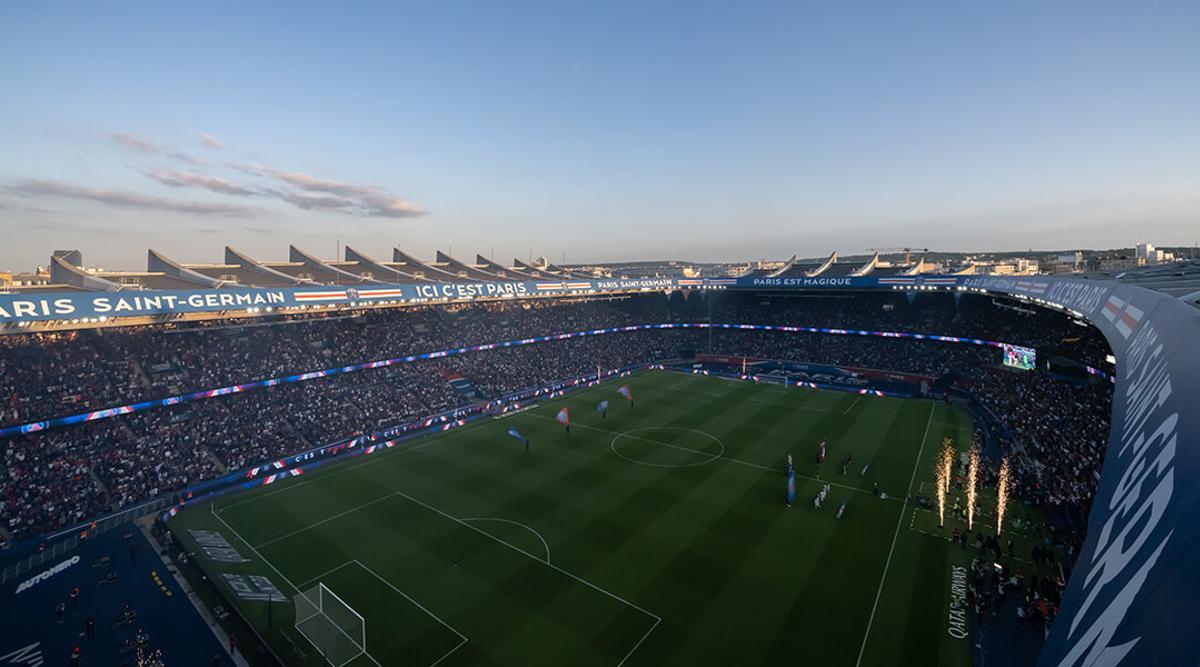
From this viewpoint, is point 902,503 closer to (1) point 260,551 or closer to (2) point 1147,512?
(2) point 1147,512

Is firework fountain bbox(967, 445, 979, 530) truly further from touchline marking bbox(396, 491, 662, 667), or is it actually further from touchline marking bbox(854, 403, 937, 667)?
touchline marking bbox(396, 491, 662, 667)

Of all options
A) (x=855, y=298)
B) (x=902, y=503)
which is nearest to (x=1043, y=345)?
(x=855, y=298)

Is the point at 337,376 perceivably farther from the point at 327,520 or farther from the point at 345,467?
the point at 327,520

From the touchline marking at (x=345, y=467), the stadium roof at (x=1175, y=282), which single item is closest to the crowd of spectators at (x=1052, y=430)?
the stadium roof at (x=1175, y=282)

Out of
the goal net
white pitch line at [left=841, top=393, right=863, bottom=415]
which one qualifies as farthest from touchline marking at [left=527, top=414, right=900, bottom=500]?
the goal net

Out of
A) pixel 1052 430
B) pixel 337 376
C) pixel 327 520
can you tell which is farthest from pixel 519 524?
pixel 1052 430

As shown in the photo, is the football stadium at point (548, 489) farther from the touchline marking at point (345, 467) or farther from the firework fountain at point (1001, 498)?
the touchline marking at point (345, 467)
